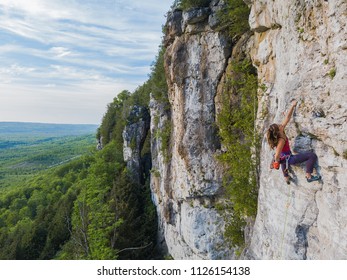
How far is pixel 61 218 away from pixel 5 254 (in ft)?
24.2

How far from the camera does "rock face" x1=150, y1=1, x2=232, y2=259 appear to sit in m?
15.8

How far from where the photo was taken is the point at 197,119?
16.4 metres

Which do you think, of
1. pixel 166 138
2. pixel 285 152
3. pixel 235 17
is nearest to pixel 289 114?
pixel 285 152

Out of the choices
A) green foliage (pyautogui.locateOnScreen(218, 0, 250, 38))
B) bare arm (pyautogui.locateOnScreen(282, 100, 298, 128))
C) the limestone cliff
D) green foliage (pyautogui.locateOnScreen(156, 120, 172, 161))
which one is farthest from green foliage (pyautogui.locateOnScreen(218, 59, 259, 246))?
green foliage (pyautogui.locateOnScreen(156, 120, 172, 161))

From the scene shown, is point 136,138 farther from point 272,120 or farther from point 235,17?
point 272,120

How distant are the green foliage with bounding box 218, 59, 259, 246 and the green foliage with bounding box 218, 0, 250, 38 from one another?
1.67 meters

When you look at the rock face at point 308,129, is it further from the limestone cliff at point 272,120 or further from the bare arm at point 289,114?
the bare arm at point 289,114

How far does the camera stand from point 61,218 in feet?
116

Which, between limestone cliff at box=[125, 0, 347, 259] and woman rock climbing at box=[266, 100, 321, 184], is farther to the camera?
woman rock climbing at box=[266, 100, 321, 184]

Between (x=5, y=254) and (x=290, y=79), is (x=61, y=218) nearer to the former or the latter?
(x=5, y=254)

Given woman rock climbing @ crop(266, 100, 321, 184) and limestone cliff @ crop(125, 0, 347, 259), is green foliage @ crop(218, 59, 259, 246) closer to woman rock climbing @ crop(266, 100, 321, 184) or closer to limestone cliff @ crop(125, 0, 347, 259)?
limestone cliff @ crop(125, 0, 347, 259)
